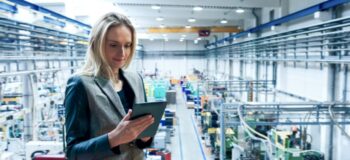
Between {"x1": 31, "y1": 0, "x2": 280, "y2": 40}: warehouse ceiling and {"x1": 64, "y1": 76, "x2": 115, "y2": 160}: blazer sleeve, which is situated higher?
{"x1": 31, "y1": 0, "x2": 280, "y2": 40}: warehouse ceiling

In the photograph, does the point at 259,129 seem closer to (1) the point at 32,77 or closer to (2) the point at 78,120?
(1) the point at 32,77

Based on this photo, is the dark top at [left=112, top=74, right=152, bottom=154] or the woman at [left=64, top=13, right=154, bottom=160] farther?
the dark top at [left=112, top=74, right=152, bottom=154]

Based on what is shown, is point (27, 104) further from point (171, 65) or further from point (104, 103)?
point (171, 65)

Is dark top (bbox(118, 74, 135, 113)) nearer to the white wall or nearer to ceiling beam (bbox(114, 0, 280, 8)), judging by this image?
ceiling beam (bbox(114, 0, 280, 8))

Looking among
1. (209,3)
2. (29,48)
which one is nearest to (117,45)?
(29,48)

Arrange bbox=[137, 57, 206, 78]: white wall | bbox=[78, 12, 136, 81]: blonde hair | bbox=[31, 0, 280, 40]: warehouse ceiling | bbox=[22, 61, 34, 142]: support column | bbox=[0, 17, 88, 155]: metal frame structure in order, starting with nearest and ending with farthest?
bbox=[78, 12, 136, 81]: blonde hair → bbox=[0, 17, 88, 155]: metal frame structure → bbox=[22, 61, 34, 142]: support column → bbox=[31, 0, 280, 40]: warehouse ceiling → bbox=[137, 57, 206, 78]: white wall

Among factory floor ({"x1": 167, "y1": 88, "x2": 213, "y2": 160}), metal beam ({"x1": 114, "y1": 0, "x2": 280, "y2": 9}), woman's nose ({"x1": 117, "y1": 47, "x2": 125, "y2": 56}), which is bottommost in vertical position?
factory floor ({"x1": 167, "y1": 88, "x2": 213, "y2": 160})

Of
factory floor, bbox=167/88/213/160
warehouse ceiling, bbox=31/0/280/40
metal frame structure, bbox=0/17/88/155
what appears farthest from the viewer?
factory floor, bbox=167/88/213/160

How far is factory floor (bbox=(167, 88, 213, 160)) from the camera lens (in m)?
8.16

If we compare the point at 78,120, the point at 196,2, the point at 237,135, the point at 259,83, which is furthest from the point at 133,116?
the point at 259,83

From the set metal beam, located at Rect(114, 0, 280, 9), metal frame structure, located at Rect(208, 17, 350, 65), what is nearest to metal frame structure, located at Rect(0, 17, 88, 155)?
metal beam, located at Rect(114, 0, 280, 9)

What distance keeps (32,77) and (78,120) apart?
5.47m

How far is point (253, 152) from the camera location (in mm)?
6172

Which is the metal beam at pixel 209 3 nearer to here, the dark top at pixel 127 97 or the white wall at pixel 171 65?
the dark top at pixel 127 97
